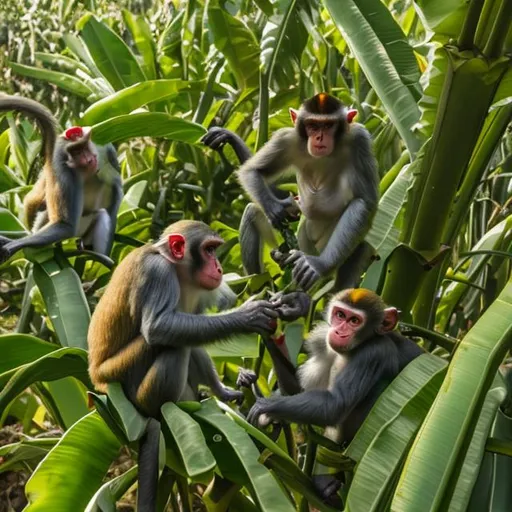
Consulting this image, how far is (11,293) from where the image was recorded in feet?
15.3

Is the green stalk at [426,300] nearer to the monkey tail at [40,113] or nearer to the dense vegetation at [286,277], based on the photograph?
the dense vegetation at [286,277]

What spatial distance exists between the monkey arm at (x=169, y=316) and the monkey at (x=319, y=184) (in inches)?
23.4

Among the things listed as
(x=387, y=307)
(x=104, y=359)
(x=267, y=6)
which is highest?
(x=267, y=6)

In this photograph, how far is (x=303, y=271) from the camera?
294 cm

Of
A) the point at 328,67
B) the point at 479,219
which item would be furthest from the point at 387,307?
the point at 328,67

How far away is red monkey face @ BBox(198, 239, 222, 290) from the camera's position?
3.01 metres

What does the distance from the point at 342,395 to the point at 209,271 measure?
0.67 metres

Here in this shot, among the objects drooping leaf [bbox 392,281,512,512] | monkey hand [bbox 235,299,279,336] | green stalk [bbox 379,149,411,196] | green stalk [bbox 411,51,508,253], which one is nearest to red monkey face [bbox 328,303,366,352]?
monkey hand [bbox 235,299,279,336]

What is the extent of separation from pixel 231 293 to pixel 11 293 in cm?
179

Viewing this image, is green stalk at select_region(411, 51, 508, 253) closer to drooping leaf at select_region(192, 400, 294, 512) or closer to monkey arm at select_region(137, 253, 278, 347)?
monkey arm at select_region(137, 253, 278, 347)

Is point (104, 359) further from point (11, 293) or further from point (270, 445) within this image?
point (11, 293)

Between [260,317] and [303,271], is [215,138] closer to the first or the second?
[303,271]

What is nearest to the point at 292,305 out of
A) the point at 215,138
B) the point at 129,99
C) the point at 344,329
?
the point at 344,329

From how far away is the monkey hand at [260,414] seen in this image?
8.43 feet
